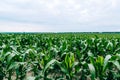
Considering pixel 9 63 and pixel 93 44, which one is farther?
pixel 93 44

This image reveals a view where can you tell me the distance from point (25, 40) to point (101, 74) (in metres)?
9.40

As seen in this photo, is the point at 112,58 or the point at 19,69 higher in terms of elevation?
the point at 112,58

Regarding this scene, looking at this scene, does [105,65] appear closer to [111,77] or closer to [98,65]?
[98,65]

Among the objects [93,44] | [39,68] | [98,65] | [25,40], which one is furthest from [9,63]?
[25,40]

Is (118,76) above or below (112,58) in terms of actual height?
below

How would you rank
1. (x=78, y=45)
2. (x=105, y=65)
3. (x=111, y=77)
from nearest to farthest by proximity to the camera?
(x=105, y=65) → (x=111, y=77) → (x=78, y=45)

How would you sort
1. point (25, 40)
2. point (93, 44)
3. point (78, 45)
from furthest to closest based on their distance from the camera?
point (25, 40)
point (78, 45)
point (93, 44)

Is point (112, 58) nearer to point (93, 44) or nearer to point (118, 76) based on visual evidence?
point (118, 76)

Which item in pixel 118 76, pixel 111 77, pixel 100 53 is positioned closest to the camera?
pixel 118 76

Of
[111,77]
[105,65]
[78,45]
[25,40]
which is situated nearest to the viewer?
[105,65]

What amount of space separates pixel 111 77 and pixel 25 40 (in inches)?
352

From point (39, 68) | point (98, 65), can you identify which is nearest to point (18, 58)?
point (39, 68)

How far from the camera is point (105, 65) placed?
3.19 m

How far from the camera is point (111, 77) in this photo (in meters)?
3.85
